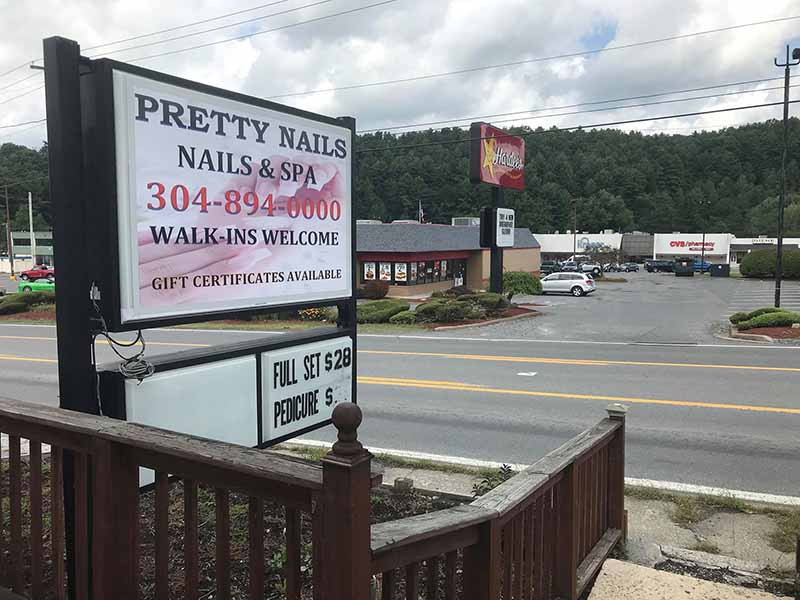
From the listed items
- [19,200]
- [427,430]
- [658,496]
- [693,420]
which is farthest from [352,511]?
[19,200]

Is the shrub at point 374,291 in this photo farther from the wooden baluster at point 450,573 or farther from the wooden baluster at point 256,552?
the wooden baluster at point 256,552

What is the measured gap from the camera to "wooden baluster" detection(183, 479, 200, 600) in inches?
91.9

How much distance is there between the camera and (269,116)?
4.05m

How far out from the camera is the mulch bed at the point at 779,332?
61.8 ft

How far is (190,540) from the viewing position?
2.38m

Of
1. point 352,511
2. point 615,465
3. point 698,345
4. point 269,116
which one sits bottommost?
point 698,345

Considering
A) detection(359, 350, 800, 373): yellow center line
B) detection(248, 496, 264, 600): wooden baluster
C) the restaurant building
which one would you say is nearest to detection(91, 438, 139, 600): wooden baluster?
detection(248, 496, 264, 600): wooden baluster

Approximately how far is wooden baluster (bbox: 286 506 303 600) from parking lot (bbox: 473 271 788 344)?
18531 millimetres

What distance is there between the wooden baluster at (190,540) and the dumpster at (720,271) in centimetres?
7067

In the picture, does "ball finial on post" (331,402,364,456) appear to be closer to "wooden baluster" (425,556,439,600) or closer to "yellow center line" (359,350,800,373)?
"wooden baluster" (425,556,439,600)

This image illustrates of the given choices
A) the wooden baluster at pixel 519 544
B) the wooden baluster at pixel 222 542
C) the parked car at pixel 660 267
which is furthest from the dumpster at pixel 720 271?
the wooden baluster at pixel 222 542

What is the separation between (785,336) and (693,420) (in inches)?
467

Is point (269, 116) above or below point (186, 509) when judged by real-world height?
above

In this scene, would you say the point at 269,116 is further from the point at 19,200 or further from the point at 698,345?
the point at 19,200
